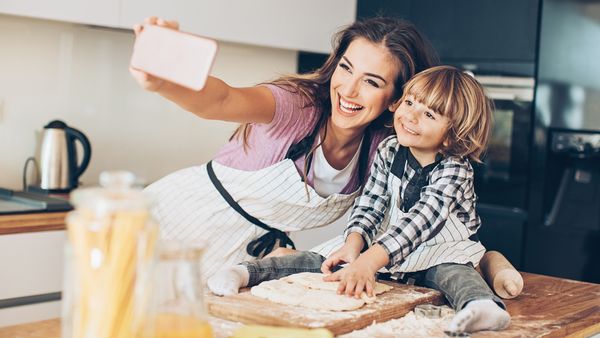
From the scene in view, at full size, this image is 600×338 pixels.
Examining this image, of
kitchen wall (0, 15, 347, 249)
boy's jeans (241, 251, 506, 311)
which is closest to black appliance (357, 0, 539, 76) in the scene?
kitchen wall (0, 15, 347, 249)

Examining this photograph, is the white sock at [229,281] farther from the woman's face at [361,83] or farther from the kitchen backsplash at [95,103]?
the kitchen backsplash at [95,103]

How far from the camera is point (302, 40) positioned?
10.3 feet

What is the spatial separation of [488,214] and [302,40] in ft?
3.35

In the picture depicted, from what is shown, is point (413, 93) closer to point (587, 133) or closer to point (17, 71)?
point (587, 133)

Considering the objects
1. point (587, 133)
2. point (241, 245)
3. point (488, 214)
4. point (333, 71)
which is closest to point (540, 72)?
point (587, 133)

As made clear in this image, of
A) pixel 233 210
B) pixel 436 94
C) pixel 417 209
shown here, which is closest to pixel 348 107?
pixel 436 94

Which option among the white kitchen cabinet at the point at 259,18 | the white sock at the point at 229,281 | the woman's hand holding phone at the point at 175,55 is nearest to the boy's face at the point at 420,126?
the white sock at the point at 229,281

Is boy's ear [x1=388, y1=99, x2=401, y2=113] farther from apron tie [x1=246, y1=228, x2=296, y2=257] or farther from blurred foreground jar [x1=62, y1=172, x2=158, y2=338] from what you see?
blurred foreground jar [x1=62, y1=172, x2=158, y2=338]

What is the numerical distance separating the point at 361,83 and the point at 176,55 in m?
0.93

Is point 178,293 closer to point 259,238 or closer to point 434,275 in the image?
point 434,275

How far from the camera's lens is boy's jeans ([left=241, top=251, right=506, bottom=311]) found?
1.33m

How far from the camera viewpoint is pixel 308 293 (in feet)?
4.20

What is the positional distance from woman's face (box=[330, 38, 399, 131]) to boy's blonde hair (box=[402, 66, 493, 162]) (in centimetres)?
11

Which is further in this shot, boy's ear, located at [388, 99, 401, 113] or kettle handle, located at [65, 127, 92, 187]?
kettle handle, located at [65, 127, 92, 187]
